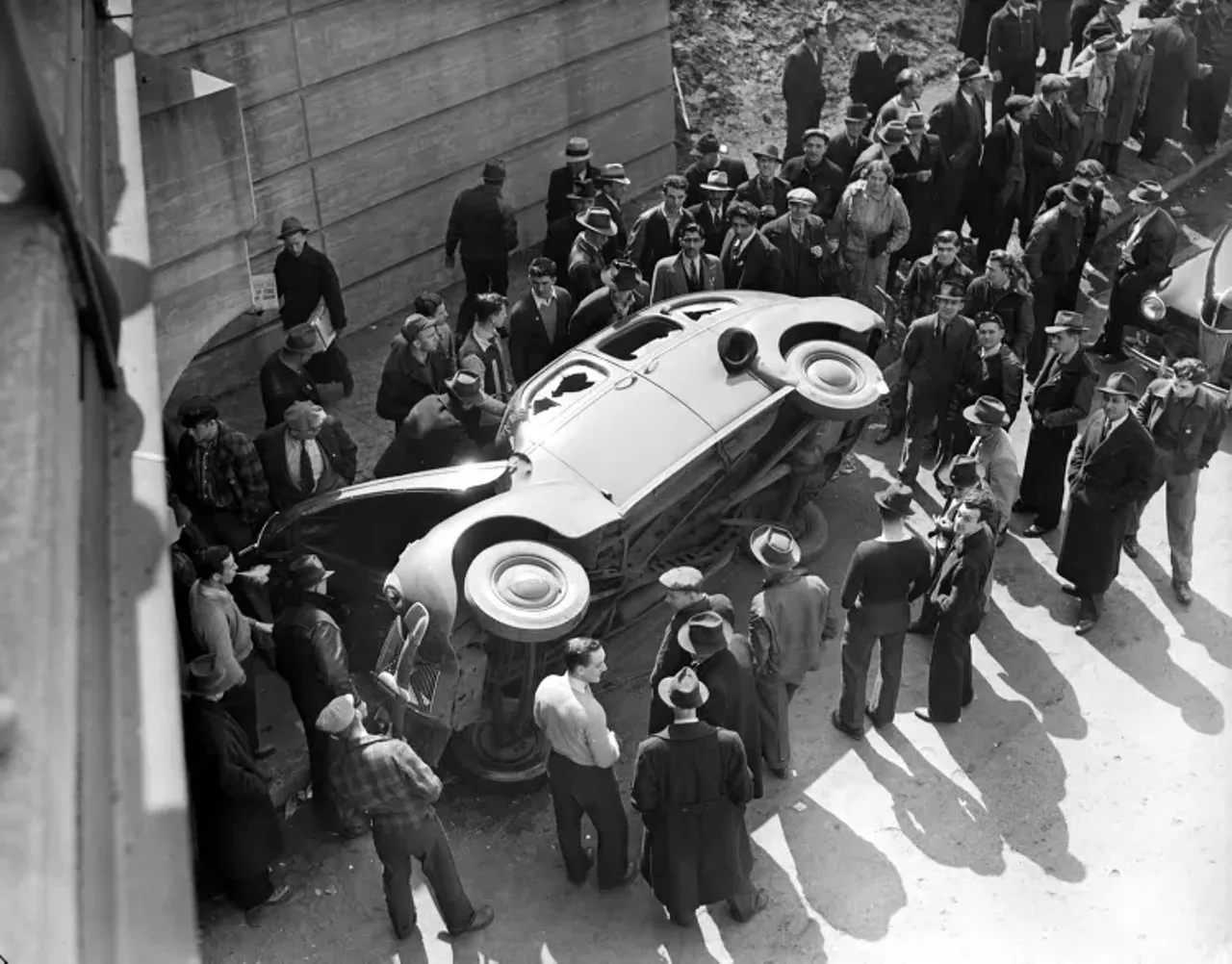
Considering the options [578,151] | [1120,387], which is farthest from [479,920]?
[578,151]

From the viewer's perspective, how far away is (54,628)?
2805 mm

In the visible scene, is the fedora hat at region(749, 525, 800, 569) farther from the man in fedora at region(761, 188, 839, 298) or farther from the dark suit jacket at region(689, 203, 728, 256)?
the dark suit jacket at region(689, 203, 728, 256)

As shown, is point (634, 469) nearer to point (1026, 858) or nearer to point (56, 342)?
point (1026, 858)

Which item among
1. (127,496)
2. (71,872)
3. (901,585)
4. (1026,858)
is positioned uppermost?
(71,872)

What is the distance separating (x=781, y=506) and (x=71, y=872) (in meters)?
7.37

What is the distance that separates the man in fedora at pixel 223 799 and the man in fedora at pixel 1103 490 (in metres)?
5.15

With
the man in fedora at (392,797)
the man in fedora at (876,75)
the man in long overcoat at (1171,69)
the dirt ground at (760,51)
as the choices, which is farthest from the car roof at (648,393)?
the man in long overcoat at (1171,69)

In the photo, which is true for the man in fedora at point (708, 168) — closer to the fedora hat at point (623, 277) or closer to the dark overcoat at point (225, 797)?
the fedora hat at point (623, 277)

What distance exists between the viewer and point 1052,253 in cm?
1145

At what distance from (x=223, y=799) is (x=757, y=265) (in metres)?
5.83

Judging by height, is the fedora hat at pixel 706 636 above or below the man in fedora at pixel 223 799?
above

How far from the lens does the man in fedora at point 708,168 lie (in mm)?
12164

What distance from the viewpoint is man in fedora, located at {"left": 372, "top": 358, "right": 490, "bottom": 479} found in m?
8.93

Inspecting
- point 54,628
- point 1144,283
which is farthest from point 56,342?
point 1144,283
